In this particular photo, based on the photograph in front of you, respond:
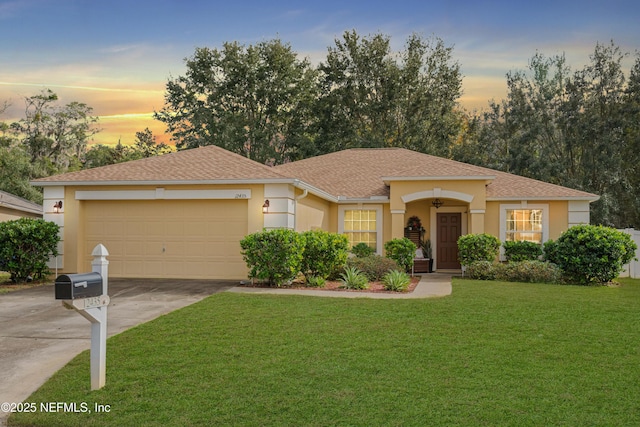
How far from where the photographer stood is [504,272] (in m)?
16.2

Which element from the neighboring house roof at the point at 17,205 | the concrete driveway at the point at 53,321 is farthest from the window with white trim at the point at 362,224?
the neighboring house roof at the point at 17,205

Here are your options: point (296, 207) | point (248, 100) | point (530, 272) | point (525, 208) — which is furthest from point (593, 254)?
point (248, 100)

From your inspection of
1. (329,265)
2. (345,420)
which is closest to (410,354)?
(345,420)

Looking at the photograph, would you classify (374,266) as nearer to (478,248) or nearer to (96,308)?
(478,248)

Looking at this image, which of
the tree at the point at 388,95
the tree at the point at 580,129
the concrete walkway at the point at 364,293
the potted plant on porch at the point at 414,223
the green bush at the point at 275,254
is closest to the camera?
the concrete walkway at the point at 364,293

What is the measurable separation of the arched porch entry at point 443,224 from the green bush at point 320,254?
20.2 feet

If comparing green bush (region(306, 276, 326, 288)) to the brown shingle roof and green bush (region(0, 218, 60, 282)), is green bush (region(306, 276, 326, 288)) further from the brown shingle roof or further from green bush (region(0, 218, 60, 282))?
green bush (region(0, 218, 60, 282))

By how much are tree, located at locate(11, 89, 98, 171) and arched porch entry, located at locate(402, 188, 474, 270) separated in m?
26.8

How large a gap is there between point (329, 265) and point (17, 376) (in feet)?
29.2

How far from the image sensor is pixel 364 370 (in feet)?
21.6

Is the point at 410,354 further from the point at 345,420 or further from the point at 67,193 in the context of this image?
the point at 67,193

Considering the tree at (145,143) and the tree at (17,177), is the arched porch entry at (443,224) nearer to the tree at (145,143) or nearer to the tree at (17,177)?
the tree at (17,177)

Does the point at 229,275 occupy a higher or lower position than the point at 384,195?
lower

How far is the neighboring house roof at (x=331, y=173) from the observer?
15.6 meters
